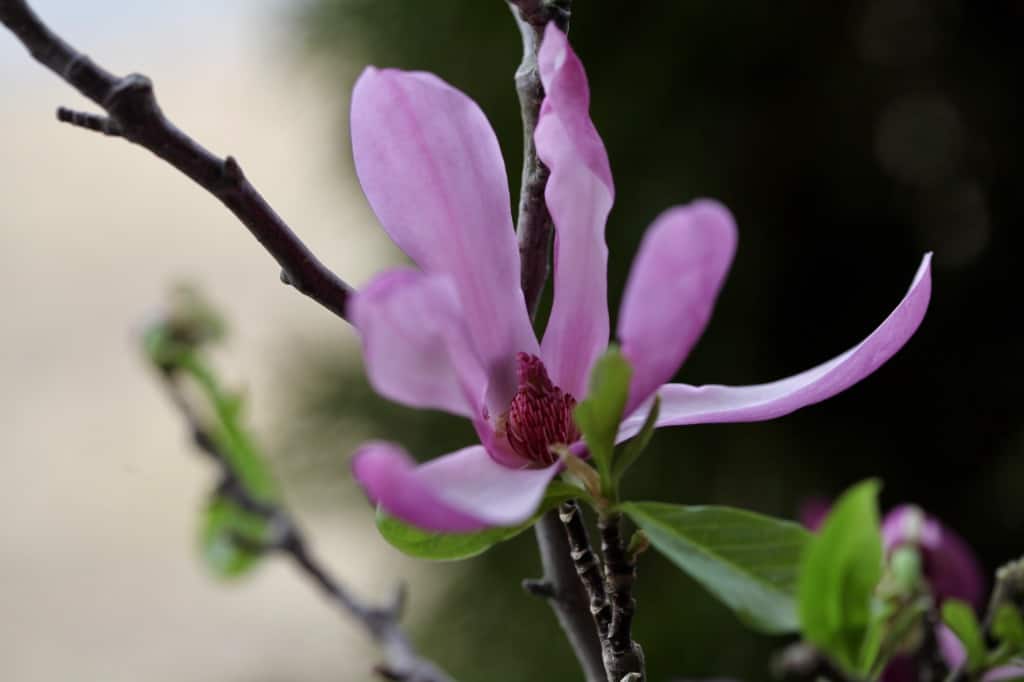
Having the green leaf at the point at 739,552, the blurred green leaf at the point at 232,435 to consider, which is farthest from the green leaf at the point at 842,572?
the blurred green leaf at the point at 232,435

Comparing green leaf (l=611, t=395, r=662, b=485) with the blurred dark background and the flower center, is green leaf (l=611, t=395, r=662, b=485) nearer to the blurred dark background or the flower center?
the flower center

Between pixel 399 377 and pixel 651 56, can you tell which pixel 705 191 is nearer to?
pixel 651 56

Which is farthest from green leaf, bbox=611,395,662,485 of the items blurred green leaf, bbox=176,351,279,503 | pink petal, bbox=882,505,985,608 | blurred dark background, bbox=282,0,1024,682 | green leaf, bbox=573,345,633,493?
blurred dark background, bbox=282,0,1024,682

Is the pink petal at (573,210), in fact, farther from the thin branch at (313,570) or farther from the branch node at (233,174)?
the thin branch at (313,570)

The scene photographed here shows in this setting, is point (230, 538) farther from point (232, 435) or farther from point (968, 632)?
point (968, 632)

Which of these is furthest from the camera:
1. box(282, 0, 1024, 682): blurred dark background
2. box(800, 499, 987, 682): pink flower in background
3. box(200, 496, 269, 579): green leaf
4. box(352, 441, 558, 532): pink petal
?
box(282, 0, 1024, 682): blurred dark background

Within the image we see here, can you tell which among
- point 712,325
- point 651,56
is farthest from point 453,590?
point 651,56
